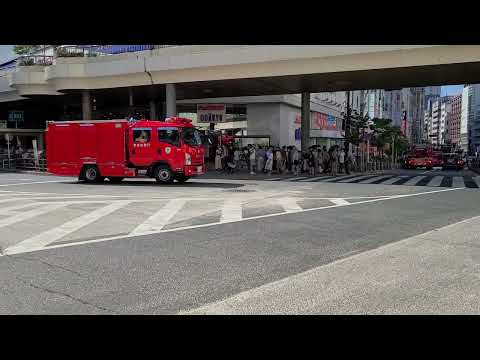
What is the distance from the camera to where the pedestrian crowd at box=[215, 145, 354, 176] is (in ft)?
84.6

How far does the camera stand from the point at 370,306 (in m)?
4.54

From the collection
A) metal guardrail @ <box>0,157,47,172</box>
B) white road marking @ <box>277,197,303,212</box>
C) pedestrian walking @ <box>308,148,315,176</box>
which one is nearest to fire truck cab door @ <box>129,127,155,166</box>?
white road marking @ <box>277,197,303,212</box>

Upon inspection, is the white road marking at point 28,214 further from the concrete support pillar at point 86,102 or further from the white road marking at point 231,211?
the concrete support pillar at point 86,102

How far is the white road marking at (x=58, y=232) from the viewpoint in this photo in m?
7.33

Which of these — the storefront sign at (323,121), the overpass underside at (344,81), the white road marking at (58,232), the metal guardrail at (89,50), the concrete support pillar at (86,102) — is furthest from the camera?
the storefront sign at (323,121)

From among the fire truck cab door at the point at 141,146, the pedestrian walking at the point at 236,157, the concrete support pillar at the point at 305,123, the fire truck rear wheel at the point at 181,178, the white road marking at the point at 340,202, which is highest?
the concrete support pillar at the point at 305,123

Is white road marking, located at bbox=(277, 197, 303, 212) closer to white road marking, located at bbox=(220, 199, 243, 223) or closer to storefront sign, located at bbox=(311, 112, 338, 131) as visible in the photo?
white road marking, located at bbox=(220, 199, 243, 223)

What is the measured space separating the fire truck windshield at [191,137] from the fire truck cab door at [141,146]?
1470 millimetres

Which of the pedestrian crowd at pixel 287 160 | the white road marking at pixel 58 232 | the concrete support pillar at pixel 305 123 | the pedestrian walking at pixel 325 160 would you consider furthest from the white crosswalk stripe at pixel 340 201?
the concrete support pillar at pixel 305 123

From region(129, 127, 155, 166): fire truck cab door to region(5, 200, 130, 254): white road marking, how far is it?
746 cm

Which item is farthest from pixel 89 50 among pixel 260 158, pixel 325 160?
pixel 325 160

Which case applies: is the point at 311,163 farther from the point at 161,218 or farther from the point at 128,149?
the point at 161,218
